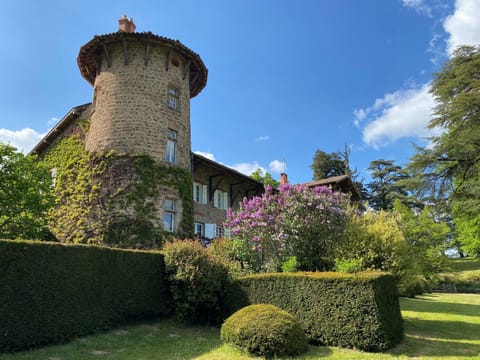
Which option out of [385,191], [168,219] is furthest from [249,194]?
[385,191]

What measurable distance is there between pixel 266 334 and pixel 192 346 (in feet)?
6.72

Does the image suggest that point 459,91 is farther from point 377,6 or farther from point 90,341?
point 90,341

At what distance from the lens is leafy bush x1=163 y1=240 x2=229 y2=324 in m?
9.90

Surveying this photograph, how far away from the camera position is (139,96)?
49.9ft

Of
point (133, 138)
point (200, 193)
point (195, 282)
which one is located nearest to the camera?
point (195, 282)

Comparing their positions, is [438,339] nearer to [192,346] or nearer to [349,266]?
[349,266]

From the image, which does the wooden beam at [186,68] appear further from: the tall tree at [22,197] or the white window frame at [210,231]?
the white window frame at [210,231]

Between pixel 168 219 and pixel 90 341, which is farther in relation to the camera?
pixel 168 219

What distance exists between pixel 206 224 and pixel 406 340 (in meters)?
11.6

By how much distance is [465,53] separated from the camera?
1684 centimetres

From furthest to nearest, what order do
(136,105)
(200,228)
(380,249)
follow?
(200,228), (136,105), (380,249)

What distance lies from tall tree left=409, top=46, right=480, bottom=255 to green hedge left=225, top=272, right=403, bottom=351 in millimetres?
10992

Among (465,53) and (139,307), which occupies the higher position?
(465,53)

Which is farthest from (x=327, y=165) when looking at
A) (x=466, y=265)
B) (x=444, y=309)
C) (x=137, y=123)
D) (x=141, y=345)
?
(x=141, y=345)
